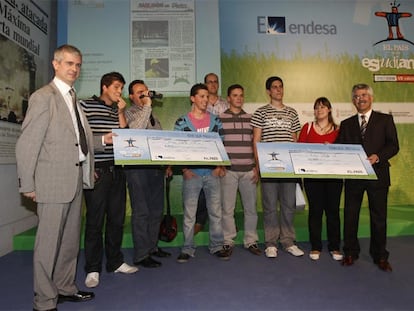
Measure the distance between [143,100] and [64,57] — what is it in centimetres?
98

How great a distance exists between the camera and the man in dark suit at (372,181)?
119 inches

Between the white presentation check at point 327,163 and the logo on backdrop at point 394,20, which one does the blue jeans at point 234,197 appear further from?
the logo on backdrop at point 394,20

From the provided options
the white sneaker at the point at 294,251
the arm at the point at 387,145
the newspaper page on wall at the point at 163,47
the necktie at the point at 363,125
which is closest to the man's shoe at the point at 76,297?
the white sneaker at the point at 294,251

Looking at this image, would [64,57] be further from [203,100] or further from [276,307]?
[276,307]

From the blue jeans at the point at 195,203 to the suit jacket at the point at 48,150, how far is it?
1.26 m

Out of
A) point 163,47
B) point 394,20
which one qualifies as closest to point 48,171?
point 163,47

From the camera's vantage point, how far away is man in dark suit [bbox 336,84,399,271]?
3.01m

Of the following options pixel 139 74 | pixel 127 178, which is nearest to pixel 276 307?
pixel 127 178

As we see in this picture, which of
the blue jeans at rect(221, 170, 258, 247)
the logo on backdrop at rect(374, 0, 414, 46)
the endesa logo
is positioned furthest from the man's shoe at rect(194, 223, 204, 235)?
the logo on backdrop at rect(374, 0, 414, 46)

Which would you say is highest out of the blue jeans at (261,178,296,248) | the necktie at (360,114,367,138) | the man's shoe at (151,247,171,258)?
the necktie at (360,114,367,138)

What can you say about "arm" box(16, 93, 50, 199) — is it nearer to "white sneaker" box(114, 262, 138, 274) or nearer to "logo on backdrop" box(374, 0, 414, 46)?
"white sneaker" box(114, 262, 138, 274)

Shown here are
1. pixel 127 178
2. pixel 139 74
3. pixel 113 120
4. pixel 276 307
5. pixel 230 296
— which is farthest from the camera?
pixel 139 74

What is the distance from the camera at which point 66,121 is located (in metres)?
2.23

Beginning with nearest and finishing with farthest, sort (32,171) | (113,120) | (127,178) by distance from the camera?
(32,171)
(113,120)
(127,178)
